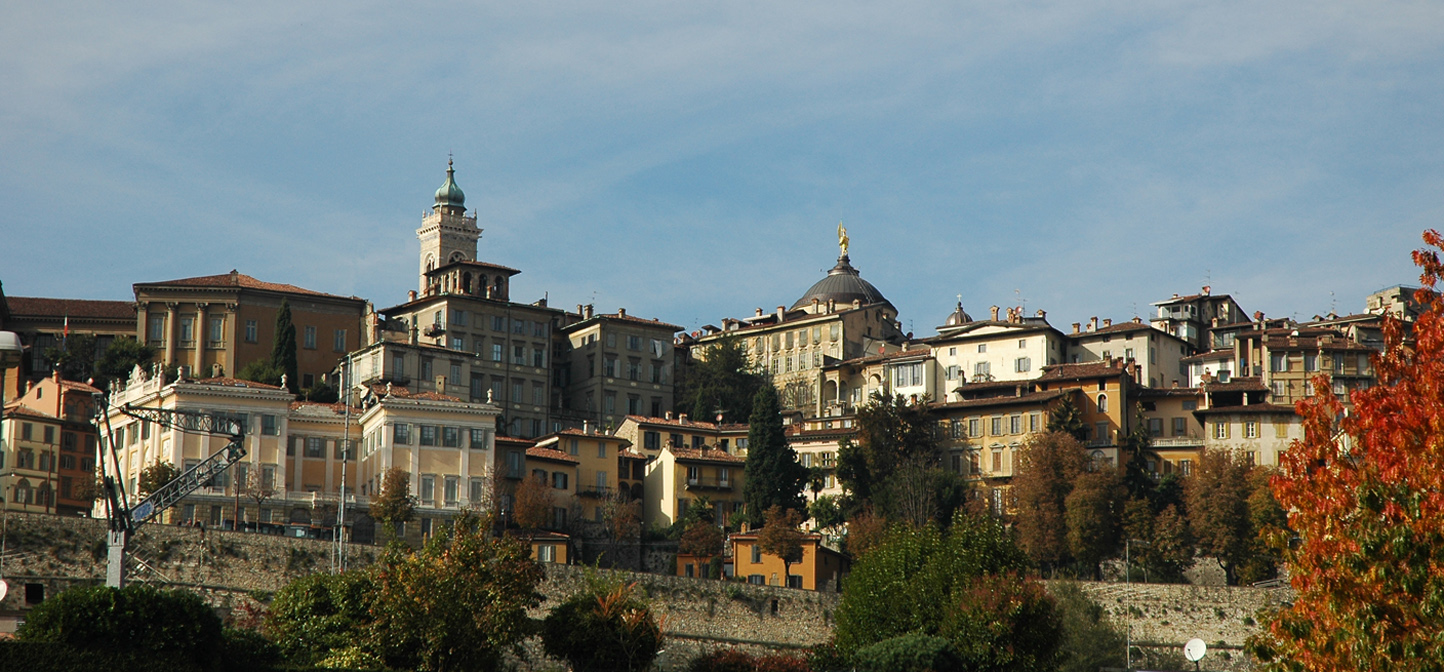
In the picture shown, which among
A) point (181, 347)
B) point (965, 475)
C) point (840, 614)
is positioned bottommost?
point (840, 614)

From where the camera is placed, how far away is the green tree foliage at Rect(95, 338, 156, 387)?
103m

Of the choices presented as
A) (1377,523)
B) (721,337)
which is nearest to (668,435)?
(721,337)

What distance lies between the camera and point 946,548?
181ft

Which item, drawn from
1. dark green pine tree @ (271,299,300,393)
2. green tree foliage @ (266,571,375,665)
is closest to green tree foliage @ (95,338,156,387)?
dark green pine tree @ (271,299,300,393)

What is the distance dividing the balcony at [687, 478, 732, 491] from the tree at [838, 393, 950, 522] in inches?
321

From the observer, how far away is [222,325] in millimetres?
106375

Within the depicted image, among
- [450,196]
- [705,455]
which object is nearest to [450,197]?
[450,196]

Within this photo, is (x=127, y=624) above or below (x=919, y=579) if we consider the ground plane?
below

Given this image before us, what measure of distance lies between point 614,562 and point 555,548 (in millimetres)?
4217

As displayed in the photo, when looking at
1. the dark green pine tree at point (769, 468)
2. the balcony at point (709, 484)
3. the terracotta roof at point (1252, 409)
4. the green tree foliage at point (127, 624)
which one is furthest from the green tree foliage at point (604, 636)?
the terracotta roof at point (1252, 409)

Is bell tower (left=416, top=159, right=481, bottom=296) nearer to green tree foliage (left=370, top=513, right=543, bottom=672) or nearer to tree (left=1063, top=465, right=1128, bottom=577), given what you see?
tree (left=1063, top=465, right=1128, bottom=577)

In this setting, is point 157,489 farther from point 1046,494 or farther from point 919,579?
point 1046,494

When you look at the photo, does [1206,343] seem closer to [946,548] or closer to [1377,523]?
[946,548]

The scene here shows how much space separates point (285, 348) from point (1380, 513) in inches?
3554
